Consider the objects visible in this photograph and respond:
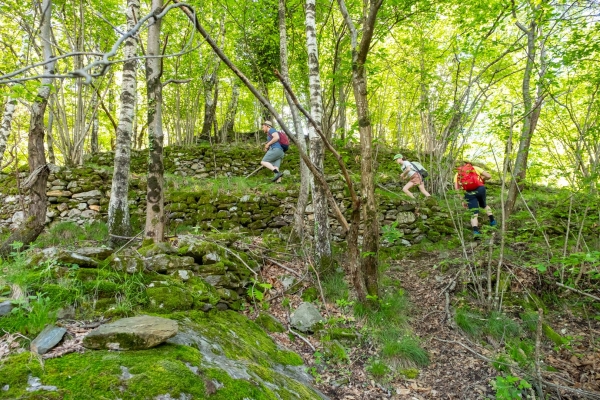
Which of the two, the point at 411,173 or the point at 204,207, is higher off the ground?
the point at 411,173

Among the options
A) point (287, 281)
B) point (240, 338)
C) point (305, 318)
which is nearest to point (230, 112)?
point (287, 281)

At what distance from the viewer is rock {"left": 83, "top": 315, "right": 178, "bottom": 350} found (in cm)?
172

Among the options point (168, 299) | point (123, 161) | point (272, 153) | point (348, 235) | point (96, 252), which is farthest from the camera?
point (272, 153)

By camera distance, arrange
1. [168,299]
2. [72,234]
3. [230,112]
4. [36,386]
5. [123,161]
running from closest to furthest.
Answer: [36,386] → [168,299] → [123,161] → [72,234] → [230,112]

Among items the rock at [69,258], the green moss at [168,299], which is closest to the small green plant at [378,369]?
the green moss at [168,299]

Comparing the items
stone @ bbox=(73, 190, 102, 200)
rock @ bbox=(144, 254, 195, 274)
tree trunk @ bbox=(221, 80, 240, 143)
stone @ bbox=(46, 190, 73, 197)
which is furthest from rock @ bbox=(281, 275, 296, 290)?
tree trunk @ bbox=(221, 80, 240, 143)

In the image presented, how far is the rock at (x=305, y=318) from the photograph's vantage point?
360cm

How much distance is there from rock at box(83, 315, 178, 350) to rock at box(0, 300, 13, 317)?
667 mm

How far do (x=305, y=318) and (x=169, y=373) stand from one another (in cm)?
230

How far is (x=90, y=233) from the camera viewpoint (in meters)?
5.93

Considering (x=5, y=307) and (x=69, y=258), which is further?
(x=69, y=258)

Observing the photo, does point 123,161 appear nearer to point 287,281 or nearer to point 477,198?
point 287,281

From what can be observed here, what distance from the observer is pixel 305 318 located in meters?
3.68

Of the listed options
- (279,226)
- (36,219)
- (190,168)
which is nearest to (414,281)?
(279,226)
